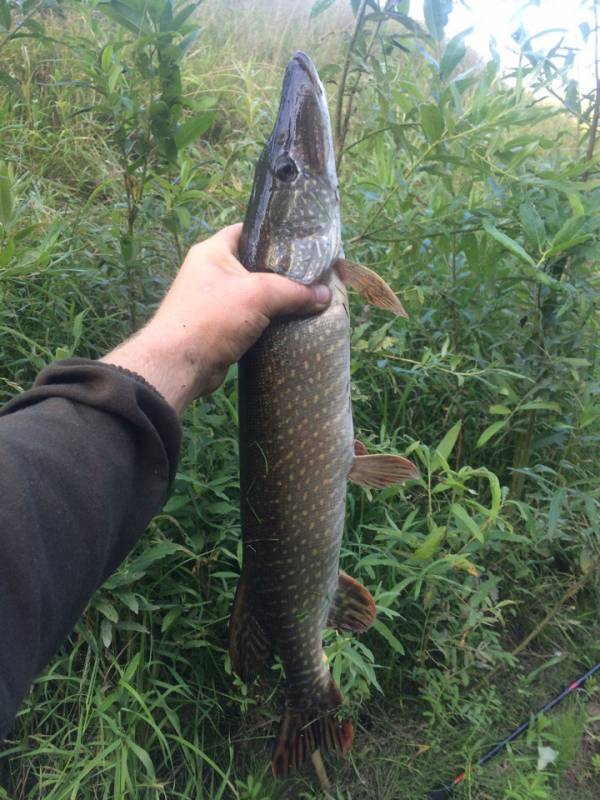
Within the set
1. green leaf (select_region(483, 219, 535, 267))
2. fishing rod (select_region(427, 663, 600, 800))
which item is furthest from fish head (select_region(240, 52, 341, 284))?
fishing rod (select_region(427, 663, 600, 800))

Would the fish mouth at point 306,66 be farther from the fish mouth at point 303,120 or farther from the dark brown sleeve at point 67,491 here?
the dark brown sleeve at point 67,491

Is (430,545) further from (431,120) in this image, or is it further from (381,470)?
(431,120)

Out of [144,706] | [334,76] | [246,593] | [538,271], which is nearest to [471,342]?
[538,271]

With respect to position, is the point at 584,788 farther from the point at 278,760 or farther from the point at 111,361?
the point at 111,361

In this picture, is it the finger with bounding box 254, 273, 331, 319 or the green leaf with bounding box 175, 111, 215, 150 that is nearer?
the finger with bounding box 254, 273, 331, 319

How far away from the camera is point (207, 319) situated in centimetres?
140

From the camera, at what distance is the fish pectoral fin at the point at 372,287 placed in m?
1.47

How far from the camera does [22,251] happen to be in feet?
5.88

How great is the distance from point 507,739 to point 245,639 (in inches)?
37.7

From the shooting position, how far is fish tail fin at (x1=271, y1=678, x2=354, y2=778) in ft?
5.27

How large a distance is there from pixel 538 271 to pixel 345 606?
1.02m

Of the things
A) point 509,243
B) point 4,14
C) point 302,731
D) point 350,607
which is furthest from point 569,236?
point 4,14

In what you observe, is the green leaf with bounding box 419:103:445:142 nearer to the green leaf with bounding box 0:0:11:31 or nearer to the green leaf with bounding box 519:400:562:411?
the green leaf with bounding box 519:400:562:411

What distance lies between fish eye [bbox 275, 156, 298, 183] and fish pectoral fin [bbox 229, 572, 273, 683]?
3.20 feet
